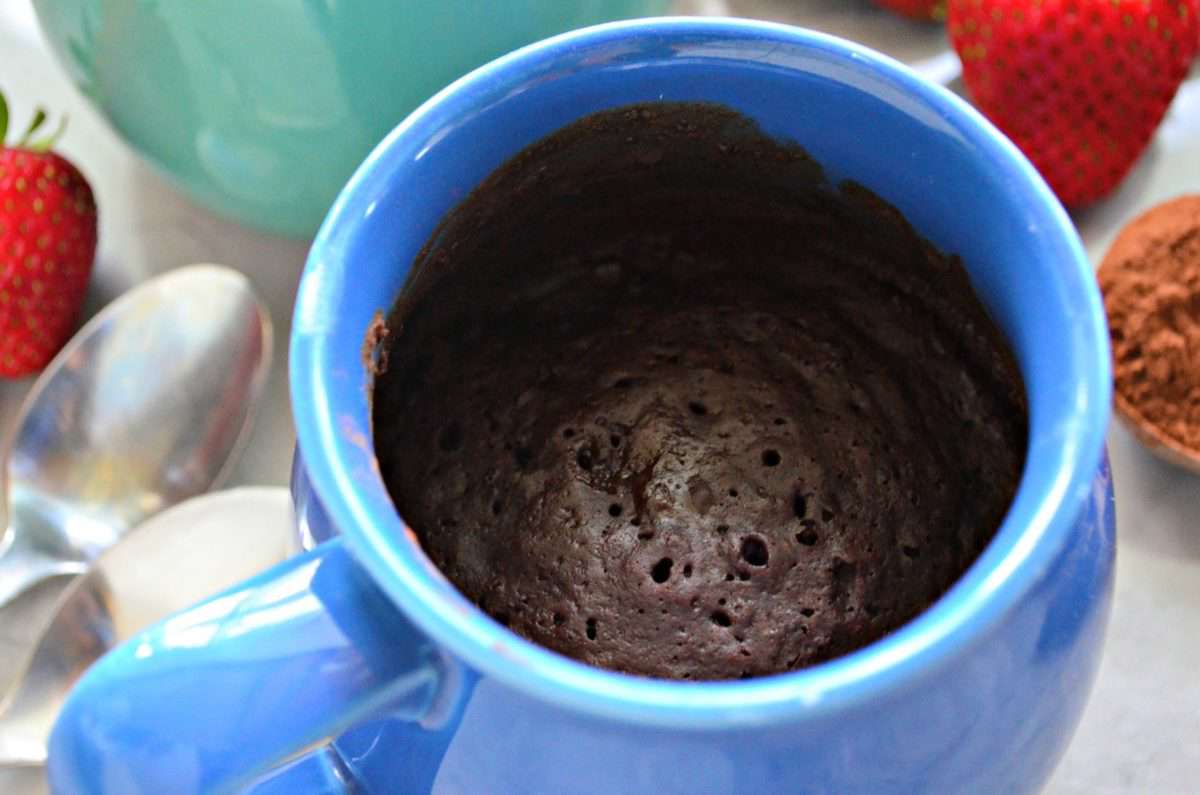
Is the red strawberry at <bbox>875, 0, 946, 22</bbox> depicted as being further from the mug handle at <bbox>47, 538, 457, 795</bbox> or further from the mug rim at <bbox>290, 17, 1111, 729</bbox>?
the mug handle at <bbox>47, 538, 457, 795</bbox>

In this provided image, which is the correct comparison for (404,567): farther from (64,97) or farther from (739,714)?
(64,97)

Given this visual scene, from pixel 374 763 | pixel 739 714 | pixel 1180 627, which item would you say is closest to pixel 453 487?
pixel 374 763

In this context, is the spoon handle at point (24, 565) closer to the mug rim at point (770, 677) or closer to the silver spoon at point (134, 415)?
the silver spoon at point (134, 415)

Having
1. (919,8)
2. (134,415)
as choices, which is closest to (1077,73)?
(919,8)

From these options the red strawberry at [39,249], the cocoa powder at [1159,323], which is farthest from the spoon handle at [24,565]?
the cocoa powder at [1159,323]

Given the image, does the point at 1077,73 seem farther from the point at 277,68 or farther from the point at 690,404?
the point at 277,68

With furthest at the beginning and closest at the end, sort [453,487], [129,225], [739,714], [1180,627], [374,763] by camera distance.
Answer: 1. [129,225]
2. [1180,627]
3. [453,487]
4. [374,763]
5. [739,714]
